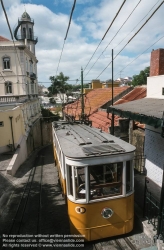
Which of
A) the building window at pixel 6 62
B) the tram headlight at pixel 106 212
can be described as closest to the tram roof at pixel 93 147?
the tram headlight at pixel 106 212

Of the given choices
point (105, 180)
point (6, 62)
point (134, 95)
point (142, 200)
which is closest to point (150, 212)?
point (142, 200)

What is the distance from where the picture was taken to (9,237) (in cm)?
616

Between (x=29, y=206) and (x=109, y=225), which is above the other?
(x=109, y=225)

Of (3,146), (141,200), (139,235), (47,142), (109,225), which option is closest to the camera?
(109,225)

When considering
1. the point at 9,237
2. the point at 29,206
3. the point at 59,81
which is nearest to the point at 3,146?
the point at 29,206

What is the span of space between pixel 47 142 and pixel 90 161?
2387 cm

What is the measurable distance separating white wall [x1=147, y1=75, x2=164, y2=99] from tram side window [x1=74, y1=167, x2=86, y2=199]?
6.25 meters

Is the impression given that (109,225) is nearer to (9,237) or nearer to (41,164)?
(9,237)

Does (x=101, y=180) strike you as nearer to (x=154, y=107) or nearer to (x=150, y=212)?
(x=150, y=212)

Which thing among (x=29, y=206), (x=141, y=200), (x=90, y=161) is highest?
(x=90, y=161)

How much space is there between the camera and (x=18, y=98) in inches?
777

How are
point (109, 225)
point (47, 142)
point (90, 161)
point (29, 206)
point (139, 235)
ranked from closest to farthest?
point (90, 161) < point (109, 225) < point (139, 235) < point (29, 206) < point (47, 142)

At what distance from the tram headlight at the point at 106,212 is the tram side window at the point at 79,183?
2.40 ft

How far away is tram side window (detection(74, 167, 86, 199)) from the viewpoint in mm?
5256
